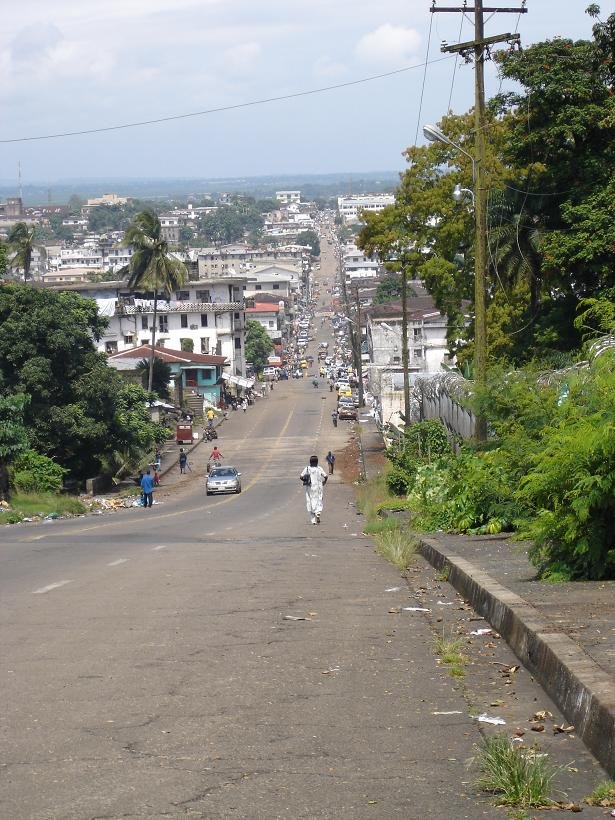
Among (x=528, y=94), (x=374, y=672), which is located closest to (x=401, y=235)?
(x=528, y=94)

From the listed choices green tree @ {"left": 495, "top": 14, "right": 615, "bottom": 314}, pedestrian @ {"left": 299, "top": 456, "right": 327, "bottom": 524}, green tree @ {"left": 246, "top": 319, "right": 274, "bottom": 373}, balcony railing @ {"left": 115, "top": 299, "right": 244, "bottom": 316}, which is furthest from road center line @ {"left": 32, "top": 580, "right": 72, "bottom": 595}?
green tree @ {"left": 246, "top": 319, "right": 274, "bottom": 373}

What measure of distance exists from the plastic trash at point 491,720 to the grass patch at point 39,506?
3059cm

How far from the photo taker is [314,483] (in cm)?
2916

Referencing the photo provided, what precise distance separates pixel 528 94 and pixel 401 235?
11.8 m

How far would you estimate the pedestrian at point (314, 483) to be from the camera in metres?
28.6

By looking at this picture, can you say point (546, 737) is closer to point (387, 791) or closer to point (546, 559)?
point (387, 791)

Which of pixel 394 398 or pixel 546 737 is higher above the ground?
pixel 546 737

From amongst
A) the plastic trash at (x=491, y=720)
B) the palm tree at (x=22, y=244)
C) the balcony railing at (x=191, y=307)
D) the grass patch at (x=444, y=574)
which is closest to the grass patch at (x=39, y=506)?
the grass patch at (x=444, y=574)

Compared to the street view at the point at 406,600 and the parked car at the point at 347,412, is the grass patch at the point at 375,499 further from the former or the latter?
the parked car at the point at 347,412

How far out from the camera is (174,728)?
7363mm

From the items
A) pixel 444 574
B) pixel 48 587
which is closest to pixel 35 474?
pixel 48 587

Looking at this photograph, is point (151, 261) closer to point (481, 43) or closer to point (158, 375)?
point (158, 375)

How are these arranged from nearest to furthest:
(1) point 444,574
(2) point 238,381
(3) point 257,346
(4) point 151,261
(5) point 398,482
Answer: (1) point 444,574
(5) point 398,482
(4) point 151,261
(2) point 238,381
(3) point 257,346

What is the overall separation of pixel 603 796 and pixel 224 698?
9.77 feet
